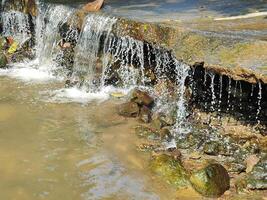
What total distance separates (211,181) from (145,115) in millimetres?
2944

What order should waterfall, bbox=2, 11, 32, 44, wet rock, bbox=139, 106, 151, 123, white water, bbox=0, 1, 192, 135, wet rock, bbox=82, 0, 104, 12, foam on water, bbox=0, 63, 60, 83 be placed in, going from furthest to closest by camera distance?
waterfall, bbox=2, 11, 32, 44, wet rock, bbox=82, 0, 104, 12, foam on water, bbox=0, 63, 60, 83, white water, bbox=0, 1, 192, 135, wet rock, bbox=139, 106, 151, 123

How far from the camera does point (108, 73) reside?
11656mm

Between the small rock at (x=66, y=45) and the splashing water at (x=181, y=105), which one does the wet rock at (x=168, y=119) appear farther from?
the small rock at (x=66, y=45)

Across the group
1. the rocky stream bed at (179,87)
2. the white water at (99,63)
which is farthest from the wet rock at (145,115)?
the white water at (99,63)

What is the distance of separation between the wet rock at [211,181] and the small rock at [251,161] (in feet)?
1.77

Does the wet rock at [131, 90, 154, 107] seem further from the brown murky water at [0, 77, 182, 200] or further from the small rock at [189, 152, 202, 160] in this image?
the small rock at [189, 152, 202, 160]

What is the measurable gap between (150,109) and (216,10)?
3.78 m

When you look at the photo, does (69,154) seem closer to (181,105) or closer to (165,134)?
(165,134)

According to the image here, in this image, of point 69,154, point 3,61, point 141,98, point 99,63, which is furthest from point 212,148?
point 3,61

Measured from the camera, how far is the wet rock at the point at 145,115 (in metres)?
9.45

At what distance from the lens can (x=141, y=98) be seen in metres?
10.0

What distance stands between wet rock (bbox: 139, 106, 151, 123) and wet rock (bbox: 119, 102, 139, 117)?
116mm

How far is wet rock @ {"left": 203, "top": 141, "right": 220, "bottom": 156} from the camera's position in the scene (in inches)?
317

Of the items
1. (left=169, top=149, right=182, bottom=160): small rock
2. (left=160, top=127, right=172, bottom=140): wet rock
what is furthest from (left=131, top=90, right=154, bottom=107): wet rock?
(left=169, top=149, right=182, bottom=160): small rock
